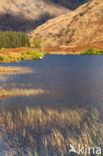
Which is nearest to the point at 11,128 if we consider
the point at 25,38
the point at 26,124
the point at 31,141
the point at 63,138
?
the point at 26,124

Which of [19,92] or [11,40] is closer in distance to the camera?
[19,92]

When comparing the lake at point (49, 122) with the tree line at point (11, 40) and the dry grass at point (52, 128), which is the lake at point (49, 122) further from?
the tree line at point (11, 40)

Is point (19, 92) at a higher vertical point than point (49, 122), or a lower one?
lower

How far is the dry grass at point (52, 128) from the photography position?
14.3 metres

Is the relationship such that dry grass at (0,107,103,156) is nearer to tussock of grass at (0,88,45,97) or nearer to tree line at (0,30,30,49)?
tussock of grass at (0,88,45,97)

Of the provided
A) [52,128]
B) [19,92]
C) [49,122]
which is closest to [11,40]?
[19,92]

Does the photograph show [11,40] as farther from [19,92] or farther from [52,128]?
[52,128]

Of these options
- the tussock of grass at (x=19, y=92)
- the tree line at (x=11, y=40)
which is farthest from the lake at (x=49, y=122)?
the tree line at (x=11, y=40)

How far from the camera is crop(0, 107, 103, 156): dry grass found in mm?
14305

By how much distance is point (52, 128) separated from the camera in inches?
685

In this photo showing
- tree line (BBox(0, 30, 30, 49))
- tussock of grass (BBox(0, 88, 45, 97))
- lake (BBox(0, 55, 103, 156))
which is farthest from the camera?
tree line (BBox(0, 30, 30, 49))

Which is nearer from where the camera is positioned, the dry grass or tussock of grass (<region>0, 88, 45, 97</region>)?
the dry grass

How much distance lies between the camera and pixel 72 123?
1848 cm

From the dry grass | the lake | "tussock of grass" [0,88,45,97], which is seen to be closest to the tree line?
"tussock of grass" [0,88,45,97]
